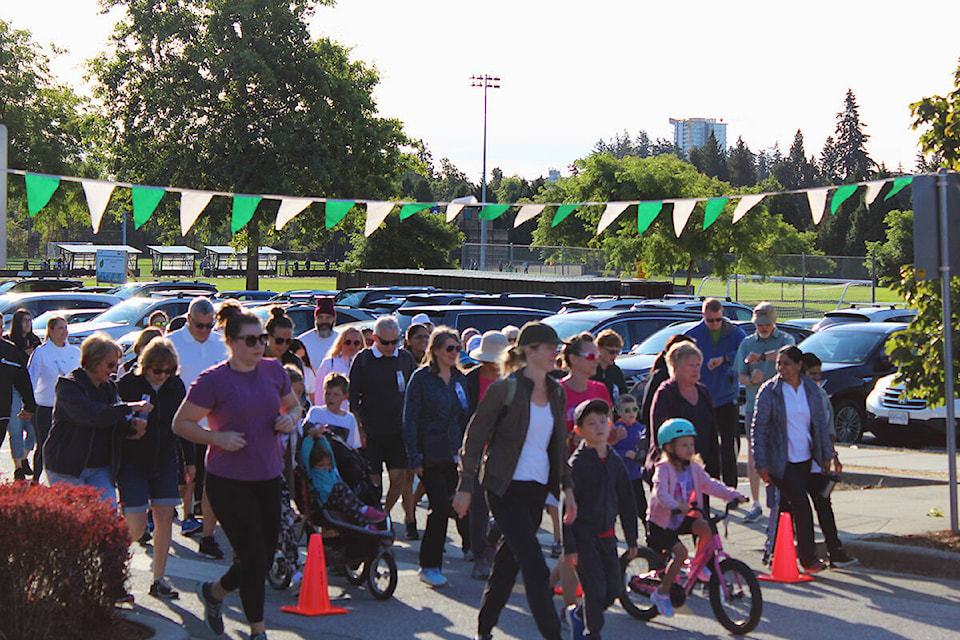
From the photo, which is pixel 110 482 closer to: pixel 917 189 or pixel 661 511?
pixel 661 511

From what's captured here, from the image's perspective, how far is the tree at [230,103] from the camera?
1725 inches

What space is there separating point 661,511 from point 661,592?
477mm

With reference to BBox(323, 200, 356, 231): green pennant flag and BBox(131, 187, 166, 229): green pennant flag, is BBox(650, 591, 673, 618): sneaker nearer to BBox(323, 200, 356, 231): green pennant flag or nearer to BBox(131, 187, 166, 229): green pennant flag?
BBox(131, 187, 166, 229): green pennant flag

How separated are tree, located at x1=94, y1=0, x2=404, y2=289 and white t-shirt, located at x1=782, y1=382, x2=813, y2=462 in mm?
36108

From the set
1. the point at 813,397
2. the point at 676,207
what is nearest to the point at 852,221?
the point at 676,207

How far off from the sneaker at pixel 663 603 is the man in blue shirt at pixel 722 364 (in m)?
3.86

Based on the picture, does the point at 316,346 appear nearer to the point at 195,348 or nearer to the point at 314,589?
the point at 195,348

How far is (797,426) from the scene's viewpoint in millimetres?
8672

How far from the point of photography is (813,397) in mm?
8766

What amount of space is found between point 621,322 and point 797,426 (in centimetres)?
939

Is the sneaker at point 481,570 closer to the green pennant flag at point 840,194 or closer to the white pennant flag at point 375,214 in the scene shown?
the green pennant flag at point 840,194

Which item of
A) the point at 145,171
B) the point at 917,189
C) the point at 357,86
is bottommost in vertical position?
the point at 917,189

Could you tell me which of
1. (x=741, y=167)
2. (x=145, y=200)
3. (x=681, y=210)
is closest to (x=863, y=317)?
(x=681, y=210)

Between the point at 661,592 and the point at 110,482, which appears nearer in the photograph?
the point at 661,592
